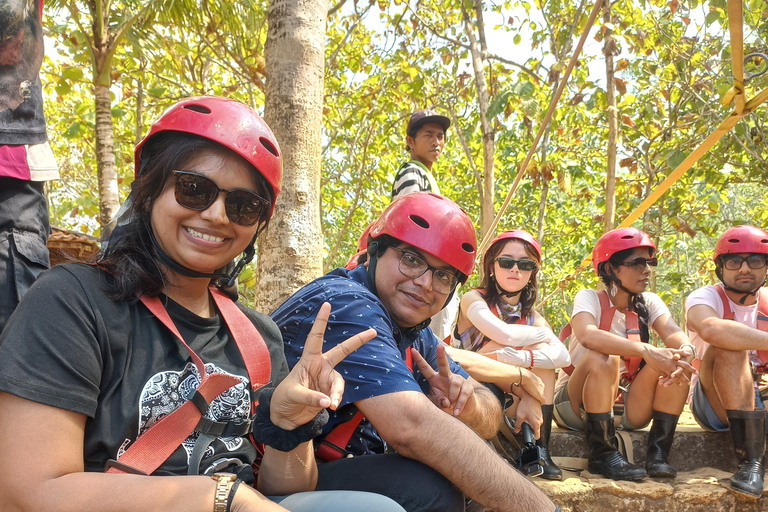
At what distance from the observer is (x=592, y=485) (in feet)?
14.2

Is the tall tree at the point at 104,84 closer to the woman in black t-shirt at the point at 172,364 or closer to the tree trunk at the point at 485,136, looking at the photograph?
the tree trunk at the point at 485,136

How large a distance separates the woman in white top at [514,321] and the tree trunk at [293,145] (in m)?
1.34

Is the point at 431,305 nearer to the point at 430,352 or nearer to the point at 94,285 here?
the point at 430,352

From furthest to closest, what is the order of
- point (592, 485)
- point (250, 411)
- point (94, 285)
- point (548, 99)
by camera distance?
point (548, 99)
point (592, 485)
point (250, 411)
point (94, 285)

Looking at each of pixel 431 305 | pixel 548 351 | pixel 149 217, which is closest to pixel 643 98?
pixel 548 351

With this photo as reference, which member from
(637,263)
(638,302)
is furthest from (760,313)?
(637,263)

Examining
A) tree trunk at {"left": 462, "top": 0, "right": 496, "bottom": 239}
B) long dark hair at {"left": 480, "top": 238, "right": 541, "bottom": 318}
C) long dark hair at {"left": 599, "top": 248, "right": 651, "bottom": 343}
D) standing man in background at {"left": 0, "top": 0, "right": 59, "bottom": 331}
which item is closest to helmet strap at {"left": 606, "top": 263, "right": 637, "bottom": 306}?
long dark hair at {"left": 599, "top": 248, "right": 651, "bottom": 343}

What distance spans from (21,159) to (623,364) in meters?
4.45

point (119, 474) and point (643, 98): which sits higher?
point (643, 98)

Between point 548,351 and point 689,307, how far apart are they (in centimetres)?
153

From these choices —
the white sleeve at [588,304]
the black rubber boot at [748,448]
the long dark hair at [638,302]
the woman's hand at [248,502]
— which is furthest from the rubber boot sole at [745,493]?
the woman's hand at [248,502]

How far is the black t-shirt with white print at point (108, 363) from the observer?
160cm

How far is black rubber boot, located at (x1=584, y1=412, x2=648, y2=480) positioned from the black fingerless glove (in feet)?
10.6

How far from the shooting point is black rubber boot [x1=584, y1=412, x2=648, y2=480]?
4.48m
